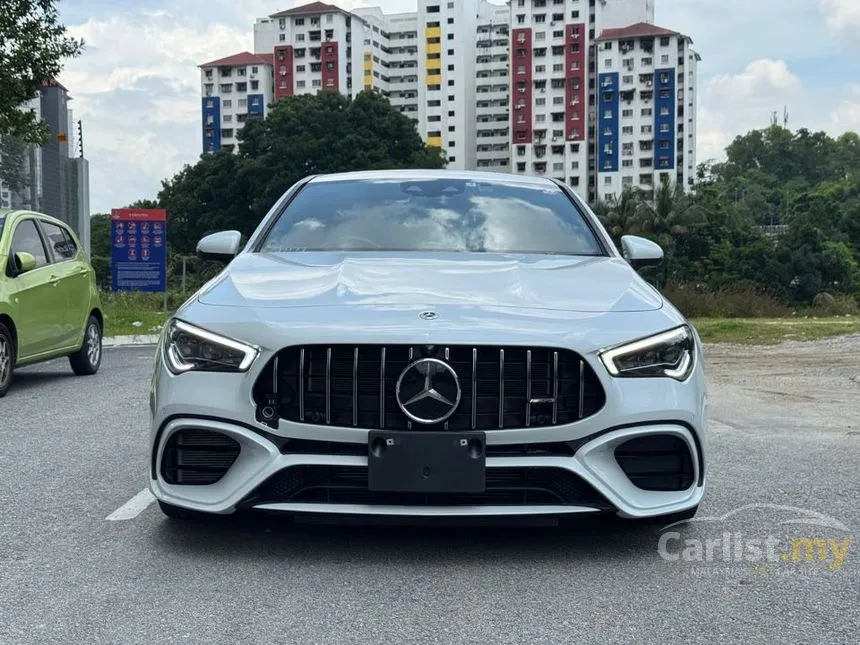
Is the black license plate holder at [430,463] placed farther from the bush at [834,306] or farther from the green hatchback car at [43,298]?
the bush at [834,306]

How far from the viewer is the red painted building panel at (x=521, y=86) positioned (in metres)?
123

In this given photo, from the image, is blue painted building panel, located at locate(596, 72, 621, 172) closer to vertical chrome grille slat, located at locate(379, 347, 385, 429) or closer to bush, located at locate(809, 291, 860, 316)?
bush, located at locate(809, 291, 860, 316)

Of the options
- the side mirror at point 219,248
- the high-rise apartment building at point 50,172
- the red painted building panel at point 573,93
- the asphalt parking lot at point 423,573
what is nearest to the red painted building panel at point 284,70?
the red painted building panel at point 573,93

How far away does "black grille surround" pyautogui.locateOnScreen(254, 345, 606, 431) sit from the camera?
12.1ft

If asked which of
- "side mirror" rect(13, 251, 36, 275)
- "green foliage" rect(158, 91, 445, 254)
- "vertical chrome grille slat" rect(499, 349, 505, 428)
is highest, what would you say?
"green foliage" rect(158, 91, 445, 254)

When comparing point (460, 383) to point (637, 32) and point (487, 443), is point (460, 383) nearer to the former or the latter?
point (487, 443)

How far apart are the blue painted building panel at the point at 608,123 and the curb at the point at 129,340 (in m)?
106

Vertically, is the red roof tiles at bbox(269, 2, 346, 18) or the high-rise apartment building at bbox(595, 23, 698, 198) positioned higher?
the red roof tiles at bbox(269, 2, 346, 18)

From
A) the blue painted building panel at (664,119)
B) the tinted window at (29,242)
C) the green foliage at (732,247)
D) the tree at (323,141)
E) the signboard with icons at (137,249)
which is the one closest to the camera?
the tinted window at (29,242)

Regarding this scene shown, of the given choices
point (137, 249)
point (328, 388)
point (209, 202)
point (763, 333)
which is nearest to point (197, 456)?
point (328, 388)

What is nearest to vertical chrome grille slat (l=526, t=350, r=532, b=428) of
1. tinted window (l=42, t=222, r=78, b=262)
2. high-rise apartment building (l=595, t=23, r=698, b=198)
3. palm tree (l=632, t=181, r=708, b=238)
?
tinted window (l=42, t=222, r=78, b=262)

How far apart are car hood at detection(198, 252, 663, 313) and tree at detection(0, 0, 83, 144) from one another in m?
14.4

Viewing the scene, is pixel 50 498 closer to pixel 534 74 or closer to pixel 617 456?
pixel 617 456

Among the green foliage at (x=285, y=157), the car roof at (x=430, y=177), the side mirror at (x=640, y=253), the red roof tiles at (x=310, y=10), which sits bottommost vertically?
the side mirror at (x=640, y=253)
